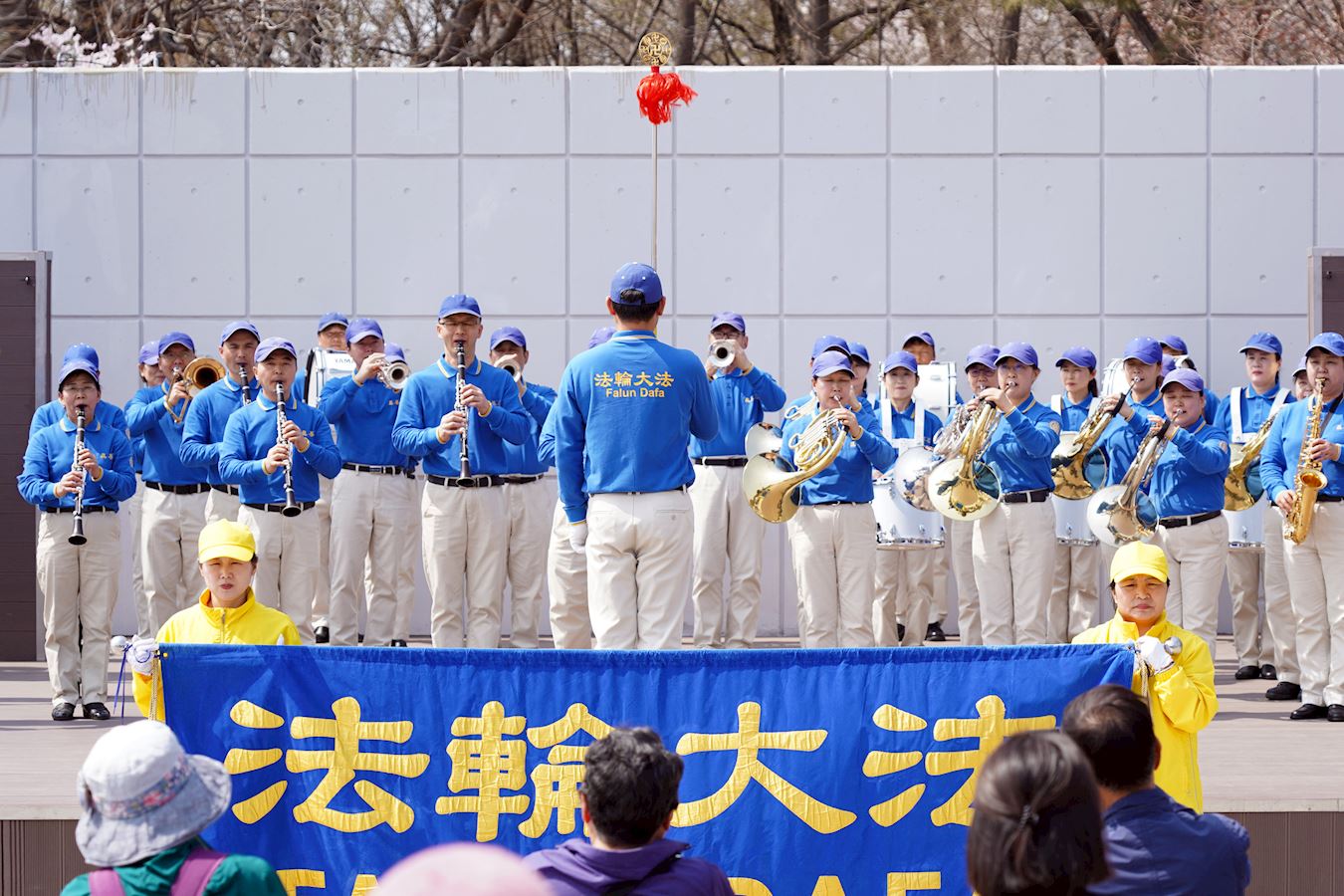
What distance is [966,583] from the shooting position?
10.1m

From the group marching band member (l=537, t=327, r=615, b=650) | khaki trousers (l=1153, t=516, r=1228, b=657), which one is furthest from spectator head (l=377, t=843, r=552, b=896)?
khaki trousers (l=1153, t=516, r=1228, b=657)

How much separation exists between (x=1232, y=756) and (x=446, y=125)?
6.32 meters

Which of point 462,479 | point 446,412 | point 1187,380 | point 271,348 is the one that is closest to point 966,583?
point 1187,380

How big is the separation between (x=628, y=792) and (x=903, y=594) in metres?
6.64

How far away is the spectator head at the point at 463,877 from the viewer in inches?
78.9

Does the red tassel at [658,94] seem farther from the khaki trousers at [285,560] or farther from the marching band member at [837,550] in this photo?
the khaki trousers at [285,560]

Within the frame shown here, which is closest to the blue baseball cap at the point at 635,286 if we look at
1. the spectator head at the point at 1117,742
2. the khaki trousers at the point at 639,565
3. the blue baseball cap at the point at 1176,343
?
the khaki trousers at the point at 639,565

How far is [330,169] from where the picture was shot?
35.7ft

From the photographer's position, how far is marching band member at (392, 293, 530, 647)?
8.68 meters

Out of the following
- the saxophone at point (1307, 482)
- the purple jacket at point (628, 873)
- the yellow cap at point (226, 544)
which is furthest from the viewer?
the saxophone at point (1307, 482)

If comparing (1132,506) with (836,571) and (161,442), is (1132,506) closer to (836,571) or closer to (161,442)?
(836,571)

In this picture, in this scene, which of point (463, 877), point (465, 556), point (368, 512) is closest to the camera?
point (463, 877)

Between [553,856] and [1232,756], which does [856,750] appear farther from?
[1232,756]

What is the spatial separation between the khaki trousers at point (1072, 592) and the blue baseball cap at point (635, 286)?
163 inches
